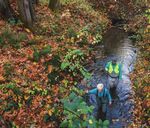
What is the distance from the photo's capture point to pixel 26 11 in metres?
17.2

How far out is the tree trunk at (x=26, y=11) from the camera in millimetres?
16891

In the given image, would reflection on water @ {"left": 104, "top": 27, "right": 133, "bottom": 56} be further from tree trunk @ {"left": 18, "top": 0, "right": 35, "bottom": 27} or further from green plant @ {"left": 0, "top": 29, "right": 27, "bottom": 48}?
green plant @ {"left": 0, "top": 29, "right": 27, "bottom": 48}

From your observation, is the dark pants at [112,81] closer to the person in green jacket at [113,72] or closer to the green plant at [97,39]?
the person in green jacket at [113,72]

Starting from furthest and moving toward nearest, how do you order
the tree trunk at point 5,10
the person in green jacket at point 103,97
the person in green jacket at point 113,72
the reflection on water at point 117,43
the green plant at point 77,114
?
the reflection on water at point 117,43, the tree trunk at point 5,10, the person in green jacket at point 113,72, the person in green jacket at point 103,97, the green plant at point 77,114

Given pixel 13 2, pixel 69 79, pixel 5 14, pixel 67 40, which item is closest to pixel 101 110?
pixel 69 79

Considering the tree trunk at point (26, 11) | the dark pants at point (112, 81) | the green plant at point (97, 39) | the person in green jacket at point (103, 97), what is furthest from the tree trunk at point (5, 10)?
the person in green jacket at point (103, 97)

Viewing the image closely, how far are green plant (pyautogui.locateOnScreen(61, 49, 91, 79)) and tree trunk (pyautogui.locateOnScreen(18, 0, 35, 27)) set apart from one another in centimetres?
313

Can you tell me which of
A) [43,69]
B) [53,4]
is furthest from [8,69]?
[53,4]

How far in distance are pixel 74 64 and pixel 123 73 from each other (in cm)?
275

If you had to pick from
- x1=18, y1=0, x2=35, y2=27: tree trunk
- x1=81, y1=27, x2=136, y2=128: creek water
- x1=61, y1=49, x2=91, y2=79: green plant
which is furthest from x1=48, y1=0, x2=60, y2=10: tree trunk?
x1=61, y1=49, x2=91, y2=79: green plant

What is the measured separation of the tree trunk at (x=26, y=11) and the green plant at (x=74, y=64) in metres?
3.13

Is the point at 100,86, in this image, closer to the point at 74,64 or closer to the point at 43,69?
the point at 43,69

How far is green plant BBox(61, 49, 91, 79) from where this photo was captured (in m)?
15.2

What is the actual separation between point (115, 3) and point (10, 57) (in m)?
16.9
